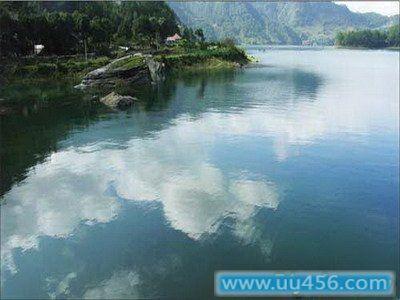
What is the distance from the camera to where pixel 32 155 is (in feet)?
199

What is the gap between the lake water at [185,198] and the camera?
34094 mm

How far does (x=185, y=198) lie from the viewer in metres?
46.4

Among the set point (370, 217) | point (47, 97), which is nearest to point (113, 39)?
point (47, 97)

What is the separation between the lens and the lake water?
Result: 3409cm

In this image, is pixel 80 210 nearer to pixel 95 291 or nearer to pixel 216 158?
pixel 95 291

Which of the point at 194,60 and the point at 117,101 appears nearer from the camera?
the point at 117,101

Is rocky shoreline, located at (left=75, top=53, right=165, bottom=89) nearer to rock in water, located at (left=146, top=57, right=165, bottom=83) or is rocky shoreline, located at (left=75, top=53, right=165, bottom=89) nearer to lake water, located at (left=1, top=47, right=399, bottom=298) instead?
rock in water, located at (left=146, top=57, right=165, bottom=83)

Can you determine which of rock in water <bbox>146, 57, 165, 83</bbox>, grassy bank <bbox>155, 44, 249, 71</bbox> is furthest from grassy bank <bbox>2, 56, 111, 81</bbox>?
grassy bank <bbox>155, 44, 249, 71</bbox>

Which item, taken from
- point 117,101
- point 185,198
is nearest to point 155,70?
point 117,101

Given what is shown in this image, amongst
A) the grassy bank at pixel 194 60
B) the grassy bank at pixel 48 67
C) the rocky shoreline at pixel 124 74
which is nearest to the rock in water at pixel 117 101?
the rocky shoreline at pixel 124 74

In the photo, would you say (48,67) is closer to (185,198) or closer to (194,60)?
(194,60)

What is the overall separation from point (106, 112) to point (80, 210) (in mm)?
50413

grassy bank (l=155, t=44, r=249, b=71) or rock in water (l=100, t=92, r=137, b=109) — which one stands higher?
grassy bank (l=155, t=44, r=249, b=71)

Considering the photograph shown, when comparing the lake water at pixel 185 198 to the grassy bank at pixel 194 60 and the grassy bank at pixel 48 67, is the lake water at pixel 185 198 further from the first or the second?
the grassy bank at pixel 194 60
